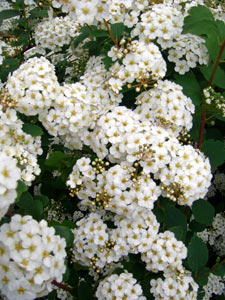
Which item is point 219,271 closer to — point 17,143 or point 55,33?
point 17,143

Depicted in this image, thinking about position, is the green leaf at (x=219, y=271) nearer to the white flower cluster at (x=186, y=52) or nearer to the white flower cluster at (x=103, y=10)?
the white flower cluster at (x=186, y=52)

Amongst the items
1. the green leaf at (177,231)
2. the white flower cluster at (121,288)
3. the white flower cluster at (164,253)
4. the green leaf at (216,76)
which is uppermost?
the green leaf at (216,76)

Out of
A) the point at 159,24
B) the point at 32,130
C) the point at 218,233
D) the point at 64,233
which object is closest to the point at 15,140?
the point at 32,130

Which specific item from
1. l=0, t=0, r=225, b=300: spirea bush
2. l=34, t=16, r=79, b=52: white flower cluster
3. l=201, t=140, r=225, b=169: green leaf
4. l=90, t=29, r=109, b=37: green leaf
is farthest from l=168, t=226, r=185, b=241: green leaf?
l=34, t=16, r=79, b=52: white flower cluster

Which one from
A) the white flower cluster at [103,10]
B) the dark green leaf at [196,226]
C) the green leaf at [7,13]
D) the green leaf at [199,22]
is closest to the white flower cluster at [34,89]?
the white flower cluster at [103,10]

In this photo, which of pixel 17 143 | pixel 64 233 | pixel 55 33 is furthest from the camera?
pixel 55 33

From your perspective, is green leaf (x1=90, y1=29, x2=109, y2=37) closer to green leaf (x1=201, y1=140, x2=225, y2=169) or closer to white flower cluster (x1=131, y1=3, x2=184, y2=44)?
white flower cluster (x1=131, y1=3, x2=184, y2=44)
